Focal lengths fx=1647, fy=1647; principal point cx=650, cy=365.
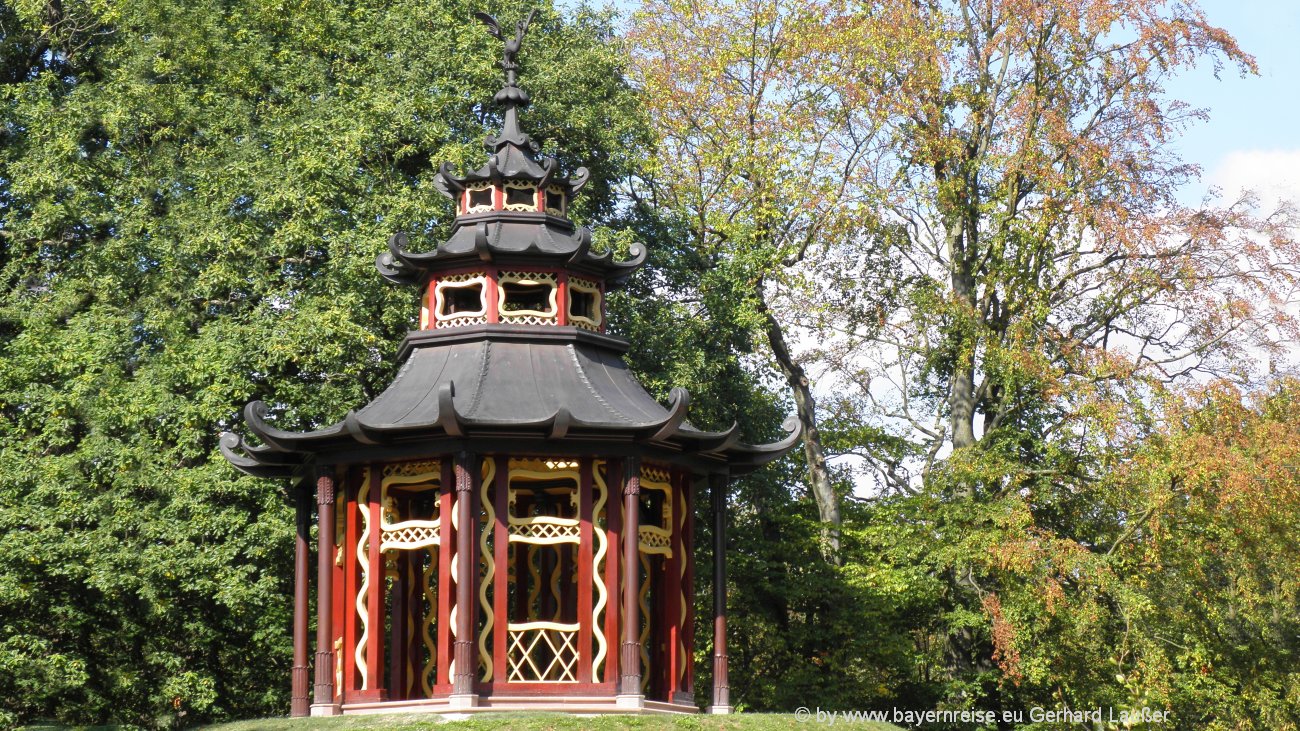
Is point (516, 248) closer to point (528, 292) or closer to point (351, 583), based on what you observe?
point (528, 292)

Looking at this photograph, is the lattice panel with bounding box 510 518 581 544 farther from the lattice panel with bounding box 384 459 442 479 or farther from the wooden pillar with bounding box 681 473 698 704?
the wooden pillar with bounding box 681 473 698 704

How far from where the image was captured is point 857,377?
34844mm

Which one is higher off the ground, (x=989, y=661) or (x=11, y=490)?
(x=11, y=490)

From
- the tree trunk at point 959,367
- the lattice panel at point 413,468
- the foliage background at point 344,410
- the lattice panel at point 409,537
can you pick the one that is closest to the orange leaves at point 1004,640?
the foliage background at point 344,410

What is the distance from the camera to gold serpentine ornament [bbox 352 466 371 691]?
18188 mm

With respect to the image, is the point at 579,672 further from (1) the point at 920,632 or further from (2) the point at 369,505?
(1) the point at 920,632

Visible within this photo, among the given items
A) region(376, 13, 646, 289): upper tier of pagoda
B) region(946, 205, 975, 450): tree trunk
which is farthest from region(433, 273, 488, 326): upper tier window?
region(946, 205, 975, 450): tree trunk

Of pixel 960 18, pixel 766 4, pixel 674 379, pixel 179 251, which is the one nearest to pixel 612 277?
pixel 674 379

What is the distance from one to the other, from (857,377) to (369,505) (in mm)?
18295

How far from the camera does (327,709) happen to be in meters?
17.9

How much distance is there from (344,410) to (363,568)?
7.18 metres

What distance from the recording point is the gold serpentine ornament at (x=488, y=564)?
686 inches

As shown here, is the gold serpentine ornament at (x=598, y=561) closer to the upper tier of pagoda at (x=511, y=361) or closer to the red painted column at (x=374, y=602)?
the upper tier of pagoda at (x=511, y=361)

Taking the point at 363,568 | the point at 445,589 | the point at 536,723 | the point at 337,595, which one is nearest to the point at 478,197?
the point at 363,568
